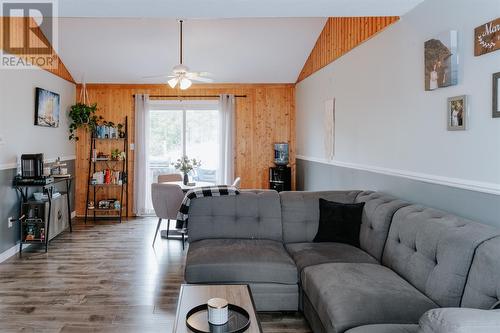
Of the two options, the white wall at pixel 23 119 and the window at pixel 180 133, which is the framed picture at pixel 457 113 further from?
the window at pixel 180 133

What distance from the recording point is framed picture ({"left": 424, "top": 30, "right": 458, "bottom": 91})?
108 inches

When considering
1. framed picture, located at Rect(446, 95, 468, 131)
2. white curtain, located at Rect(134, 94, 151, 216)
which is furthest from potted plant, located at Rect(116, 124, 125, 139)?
framed picture, located at Rect(446, 95, 468, 131)

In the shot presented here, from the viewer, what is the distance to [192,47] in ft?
20.2

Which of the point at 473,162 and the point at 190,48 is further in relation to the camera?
the point at 190,48

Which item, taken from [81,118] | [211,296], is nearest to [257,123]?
[81,118]

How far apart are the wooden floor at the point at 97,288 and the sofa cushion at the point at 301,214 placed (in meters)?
0.77

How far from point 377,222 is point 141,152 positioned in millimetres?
5224

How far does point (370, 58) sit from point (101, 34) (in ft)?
13.1

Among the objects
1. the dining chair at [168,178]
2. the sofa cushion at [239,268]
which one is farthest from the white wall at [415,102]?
the dining chair at [168,178]

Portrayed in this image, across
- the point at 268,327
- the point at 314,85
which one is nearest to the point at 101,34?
the point at 314,85

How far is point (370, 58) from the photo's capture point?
4.17 metres

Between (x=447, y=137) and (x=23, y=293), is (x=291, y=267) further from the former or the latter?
(x=23, y=293)

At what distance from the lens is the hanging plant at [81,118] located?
6697mm

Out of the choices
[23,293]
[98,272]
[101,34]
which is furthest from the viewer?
[101,34]
